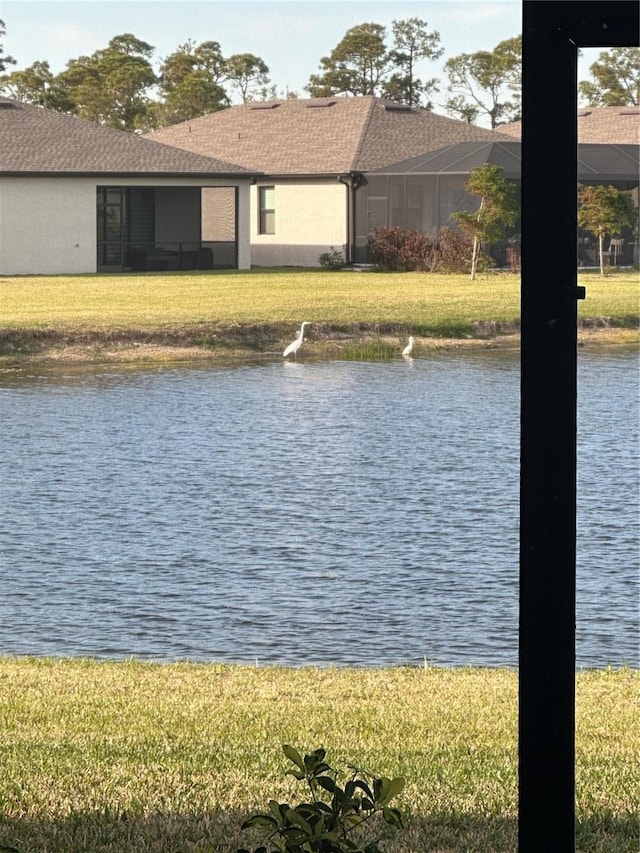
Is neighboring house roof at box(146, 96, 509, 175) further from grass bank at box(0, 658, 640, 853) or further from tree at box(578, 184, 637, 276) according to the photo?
grass bank at box(0, 658, 640, 853)

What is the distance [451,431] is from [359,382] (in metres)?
6.03

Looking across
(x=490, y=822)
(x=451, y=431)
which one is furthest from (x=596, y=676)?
(x=451, y=431)

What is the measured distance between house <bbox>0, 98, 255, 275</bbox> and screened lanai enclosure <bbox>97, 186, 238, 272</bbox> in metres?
0.03

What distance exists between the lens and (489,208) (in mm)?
40281

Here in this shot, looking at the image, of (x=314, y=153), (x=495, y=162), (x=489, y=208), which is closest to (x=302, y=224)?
(x=314, y=153)

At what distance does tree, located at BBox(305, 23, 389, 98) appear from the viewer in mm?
67750

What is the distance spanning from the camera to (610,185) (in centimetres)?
4359

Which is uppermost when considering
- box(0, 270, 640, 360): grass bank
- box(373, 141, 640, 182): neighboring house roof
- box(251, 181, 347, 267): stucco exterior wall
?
box(373, 141, 640, 182): neighboring house roof

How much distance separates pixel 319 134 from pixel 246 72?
23.2 metres

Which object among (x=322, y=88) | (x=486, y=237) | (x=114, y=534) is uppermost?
(x=322, y=88)

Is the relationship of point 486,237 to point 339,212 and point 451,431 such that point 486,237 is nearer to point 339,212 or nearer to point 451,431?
point 339,212

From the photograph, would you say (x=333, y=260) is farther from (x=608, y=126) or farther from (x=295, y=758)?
(x=295, y=758)

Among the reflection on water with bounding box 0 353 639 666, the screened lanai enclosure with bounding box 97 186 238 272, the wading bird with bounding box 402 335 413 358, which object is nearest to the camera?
the reflection on water with bounding box 0 353 639 666

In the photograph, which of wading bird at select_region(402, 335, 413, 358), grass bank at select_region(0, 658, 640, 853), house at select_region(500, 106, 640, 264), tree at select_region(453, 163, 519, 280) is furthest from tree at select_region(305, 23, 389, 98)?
grass bank at select_region(0, 658, 640, 853)
